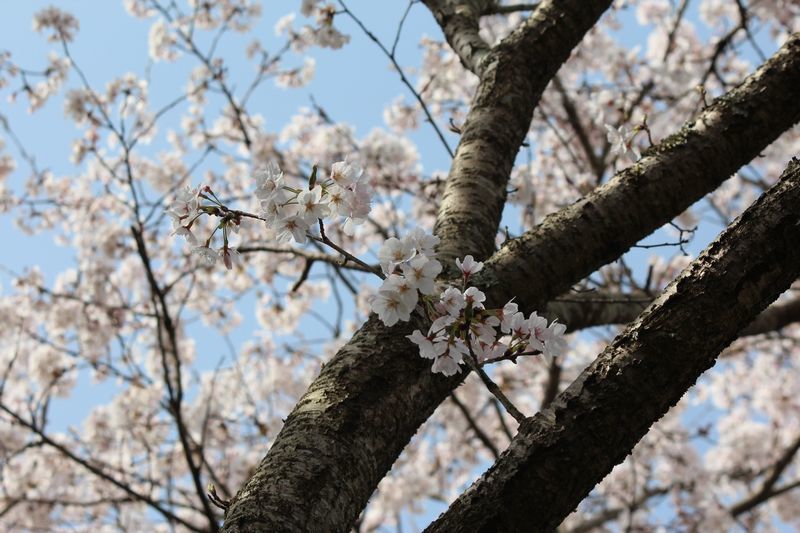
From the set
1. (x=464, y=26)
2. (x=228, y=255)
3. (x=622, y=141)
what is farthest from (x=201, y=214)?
(x=464, y=26)

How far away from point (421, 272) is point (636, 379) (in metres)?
0.37

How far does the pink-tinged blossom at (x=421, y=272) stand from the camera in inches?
42.2

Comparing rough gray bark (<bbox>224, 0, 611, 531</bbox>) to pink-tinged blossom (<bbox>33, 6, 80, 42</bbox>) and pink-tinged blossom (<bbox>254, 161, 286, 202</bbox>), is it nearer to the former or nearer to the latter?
pink-tinged blossom (<bbox>254, 161, 286, 202</bbox>)

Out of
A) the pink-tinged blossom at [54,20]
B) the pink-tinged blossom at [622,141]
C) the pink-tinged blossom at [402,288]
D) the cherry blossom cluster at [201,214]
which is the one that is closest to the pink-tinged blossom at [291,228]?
the cherry blossom cluster at [201,214]

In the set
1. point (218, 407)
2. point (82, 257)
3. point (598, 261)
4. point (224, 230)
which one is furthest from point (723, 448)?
point (224, 230)

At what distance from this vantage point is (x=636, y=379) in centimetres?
97

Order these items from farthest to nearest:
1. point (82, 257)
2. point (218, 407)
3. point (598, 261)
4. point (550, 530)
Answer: point (218, 407)
point (82, 257)
point (598, 261)
point (550, 530)

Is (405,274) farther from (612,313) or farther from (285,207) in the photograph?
(612,313)

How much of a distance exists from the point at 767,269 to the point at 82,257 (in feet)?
24.8

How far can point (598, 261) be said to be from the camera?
5.06 ft

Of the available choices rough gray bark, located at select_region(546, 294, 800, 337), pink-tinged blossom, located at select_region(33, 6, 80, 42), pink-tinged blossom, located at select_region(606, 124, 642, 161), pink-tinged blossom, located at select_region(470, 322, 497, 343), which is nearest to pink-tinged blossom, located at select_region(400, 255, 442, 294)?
pink-tinged blossom, located at select_region(470, 322, 497, 343)

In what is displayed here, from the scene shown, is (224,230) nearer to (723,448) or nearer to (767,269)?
(767,269)

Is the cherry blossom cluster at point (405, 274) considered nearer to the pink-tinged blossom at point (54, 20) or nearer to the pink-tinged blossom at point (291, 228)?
the pink-tinged blossom at point (291, 228)

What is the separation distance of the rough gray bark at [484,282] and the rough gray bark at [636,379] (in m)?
0.24
